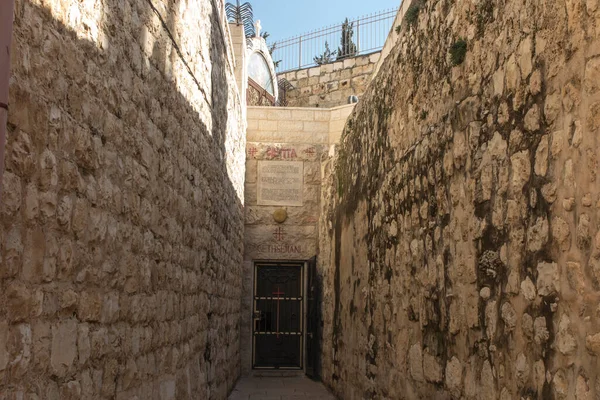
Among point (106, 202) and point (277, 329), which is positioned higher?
point (106, 202)

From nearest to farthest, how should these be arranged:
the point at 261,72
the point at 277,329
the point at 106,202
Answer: the point at 106,202, the point at 277,329, the point at 261,72

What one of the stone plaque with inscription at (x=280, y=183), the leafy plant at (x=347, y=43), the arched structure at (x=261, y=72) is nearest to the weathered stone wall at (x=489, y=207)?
the stone plaque with inscription at (x=280, y=183)

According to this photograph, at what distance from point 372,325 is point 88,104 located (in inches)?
150

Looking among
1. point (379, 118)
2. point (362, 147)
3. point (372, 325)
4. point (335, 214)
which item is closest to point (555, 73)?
point (379, 118)

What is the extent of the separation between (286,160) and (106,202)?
8107 millimetres

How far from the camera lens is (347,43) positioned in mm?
19625

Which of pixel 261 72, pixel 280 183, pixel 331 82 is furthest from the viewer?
pixel 331 82

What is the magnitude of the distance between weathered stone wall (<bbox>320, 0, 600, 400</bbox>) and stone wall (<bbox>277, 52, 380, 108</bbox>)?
12.2 m

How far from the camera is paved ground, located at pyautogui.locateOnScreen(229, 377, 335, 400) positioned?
8.16m

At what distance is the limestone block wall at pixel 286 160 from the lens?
10.9m

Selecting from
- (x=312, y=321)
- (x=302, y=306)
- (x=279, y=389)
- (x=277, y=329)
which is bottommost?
(x=279, y=389)

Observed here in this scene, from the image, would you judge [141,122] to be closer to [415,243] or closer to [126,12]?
[126,12]

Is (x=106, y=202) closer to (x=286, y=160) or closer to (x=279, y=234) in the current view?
(x=279, y=234)

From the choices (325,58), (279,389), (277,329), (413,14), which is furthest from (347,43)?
(413,14)
